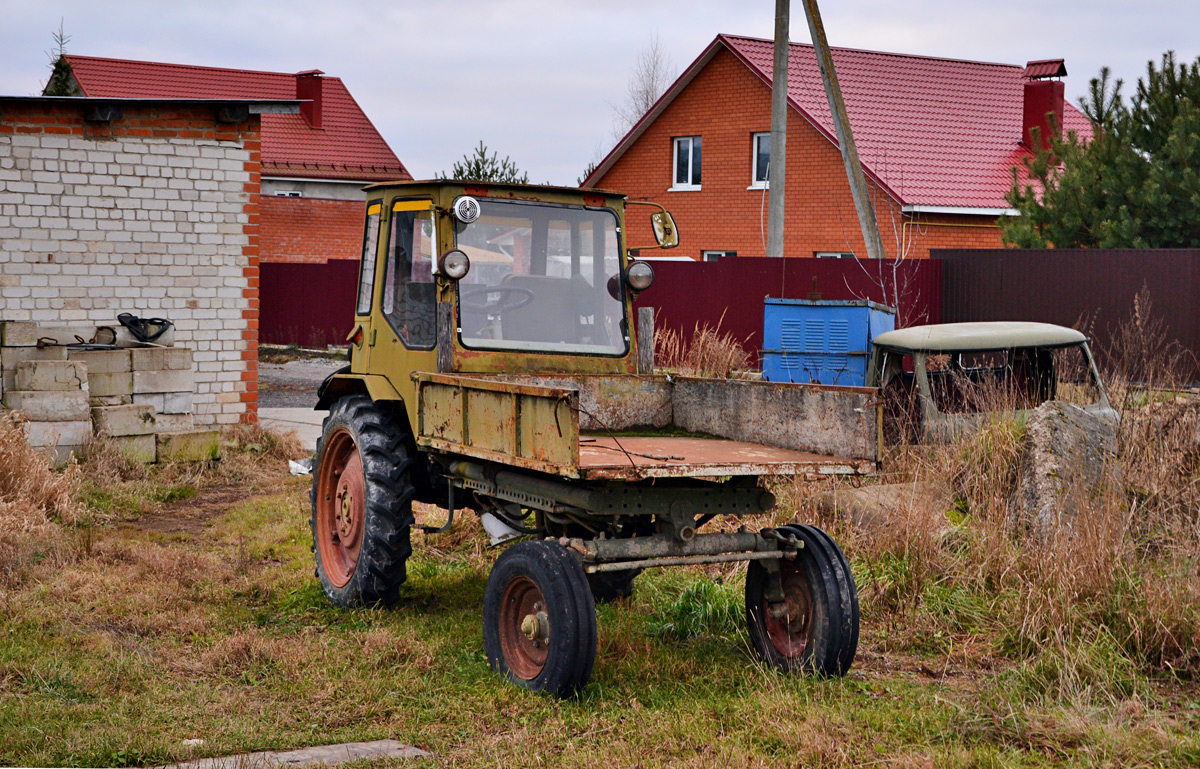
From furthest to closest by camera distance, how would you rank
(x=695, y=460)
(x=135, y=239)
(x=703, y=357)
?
(x=703, y=357)
(x=135, y=239)
(x=695, y=460)

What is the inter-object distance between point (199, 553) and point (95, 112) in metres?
5.13

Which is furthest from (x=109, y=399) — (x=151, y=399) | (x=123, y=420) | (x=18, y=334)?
(x=18, y=334)

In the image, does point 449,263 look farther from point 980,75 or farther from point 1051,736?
point 980,75

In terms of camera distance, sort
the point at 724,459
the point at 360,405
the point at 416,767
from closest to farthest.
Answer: the point at 416,767 → the point at 724,459 → the point at 360,405

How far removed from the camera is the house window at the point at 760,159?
25.8 metres

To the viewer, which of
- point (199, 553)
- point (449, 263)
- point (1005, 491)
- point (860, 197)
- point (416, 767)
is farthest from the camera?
point (860, 197)

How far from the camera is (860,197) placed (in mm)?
16297

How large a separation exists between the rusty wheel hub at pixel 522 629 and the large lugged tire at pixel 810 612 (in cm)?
103

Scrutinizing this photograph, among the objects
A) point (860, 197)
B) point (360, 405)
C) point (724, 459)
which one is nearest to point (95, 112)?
point (360, 405)

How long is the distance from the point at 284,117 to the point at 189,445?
24.1 metres

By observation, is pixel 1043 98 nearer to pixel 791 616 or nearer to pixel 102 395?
pixel 102 395

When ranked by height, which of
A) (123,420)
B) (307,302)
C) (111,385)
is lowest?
(123,420)

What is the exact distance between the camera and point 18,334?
1030 centimetres

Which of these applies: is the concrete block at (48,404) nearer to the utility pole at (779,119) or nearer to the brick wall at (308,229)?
the utility pole at (779,119)
